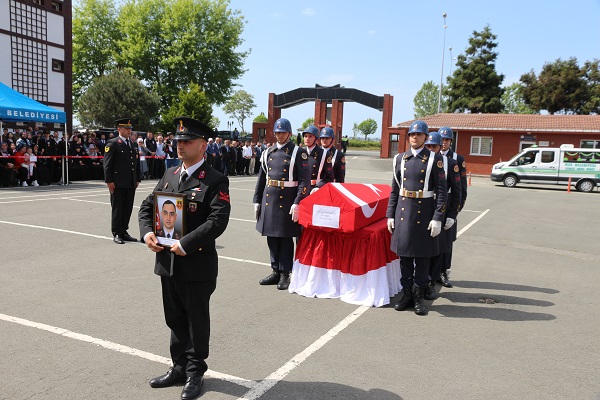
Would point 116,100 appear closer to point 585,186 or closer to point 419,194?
point 585,186

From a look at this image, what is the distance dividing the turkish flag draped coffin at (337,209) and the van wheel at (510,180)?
78.2ft

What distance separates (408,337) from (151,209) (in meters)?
2.72

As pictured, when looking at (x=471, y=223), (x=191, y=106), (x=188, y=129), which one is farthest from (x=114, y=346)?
(x=191, y=106)

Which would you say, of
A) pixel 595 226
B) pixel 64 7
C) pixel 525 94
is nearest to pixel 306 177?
pixel 595 226

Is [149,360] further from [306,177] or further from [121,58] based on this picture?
[121,58]

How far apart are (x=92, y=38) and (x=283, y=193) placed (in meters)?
54.5

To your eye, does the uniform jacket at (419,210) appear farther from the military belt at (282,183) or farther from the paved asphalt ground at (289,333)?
the military belt at (282,183)

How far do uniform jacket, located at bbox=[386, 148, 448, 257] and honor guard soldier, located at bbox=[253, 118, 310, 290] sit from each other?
1.30 metres

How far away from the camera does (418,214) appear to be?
18.1 ft

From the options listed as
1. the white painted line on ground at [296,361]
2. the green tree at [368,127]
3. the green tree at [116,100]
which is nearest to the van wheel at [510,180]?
the white painted line on ground at [296,361]

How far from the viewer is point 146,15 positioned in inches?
1971

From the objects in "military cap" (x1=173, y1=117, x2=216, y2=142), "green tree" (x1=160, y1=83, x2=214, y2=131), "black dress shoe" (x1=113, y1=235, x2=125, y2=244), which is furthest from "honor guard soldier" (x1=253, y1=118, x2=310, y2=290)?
"green tree" (x1=160, y1=83, x2=214, y2=131)

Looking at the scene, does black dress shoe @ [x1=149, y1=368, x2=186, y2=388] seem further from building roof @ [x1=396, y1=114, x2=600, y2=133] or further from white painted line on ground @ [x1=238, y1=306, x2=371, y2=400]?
building roof @ [x1=396, y1=114, x2=600, y2=133]

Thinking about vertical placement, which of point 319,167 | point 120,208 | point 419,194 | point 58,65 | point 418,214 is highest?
point 58,65
